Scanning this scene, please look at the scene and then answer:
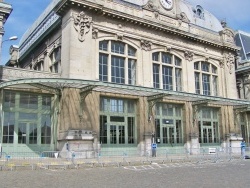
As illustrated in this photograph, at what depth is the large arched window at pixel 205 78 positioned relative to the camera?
1348 inches

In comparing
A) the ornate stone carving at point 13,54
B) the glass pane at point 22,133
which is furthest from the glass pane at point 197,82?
the ornate stone carving at point 13,54

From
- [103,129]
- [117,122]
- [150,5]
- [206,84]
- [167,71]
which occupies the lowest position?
[103,129]

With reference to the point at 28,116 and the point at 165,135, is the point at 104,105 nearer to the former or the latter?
the point at 28,116

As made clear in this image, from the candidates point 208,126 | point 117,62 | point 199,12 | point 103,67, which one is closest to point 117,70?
point 117,62

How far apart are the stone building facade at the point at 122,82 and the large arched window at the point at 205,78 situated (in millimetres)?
116

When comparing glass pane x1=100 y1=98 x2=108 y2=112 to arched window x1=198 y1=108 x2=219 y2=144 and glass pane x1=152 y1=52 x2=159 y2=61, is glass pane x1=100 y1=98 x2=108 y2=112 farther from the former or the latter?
arched window x1=198 y1=108 x2=219 y2=144

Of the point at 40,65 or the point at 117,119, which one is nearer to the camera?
the point at 117,119

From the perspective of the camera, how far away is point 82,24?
2612cm

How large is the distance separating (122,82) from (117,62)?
6.35 ft

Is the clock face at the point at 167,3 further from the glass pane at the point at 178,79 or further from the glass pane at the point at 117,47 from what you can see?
the glass pane at the point at 117,47

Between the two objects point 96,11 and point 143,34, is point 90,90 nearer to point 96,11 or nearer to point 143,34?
point 96,11

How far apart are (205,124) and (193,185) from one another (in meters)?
24.4

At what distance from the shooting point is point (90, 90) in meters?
23.9

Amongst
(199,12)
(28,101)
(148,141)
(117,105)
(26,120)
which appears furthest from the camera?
(199,12)
